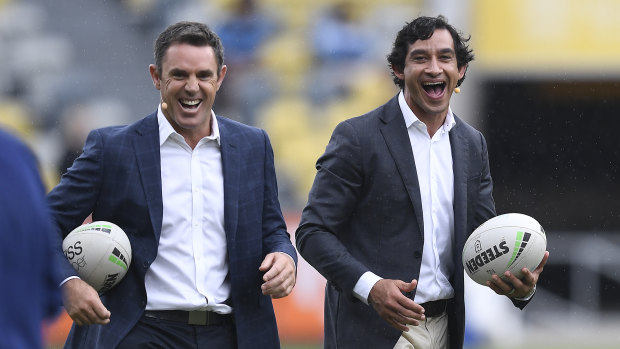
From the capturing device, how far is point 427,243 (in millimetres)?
5090

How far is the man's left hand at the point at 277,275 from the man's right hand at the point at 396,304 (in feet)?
1.16

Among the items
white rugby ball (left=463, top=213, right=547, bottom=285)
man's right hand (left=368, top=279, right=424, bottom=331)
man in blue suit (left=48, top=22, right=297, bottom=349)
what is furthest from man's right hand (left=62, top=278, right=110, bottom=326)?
white rugby ball (left=463, top=213, right=547, bottom=285)

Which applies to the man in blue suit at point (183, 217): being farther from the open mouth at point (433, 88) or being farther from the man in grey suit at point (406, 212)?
the open mouth at point (433, 88)

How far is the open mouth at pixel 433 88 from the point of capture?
17.2 ft

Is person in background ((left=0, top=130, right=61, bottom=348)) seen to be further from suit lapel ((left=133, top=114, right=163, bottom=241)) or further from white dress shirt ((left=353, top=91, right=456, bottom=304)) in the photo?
white dress shirt ((left=353, top=91, right=456, bottom=304))

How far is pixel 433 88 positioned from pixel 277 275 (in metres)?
1.17

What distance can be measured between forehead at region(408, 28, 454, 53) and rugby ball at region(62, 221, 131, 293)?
5.17ft

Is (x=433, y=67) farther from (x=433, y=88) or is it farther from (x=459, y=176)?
(x=459, y=176)

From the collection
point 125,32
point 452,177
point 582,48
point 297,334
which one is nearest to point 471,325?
point 297,334

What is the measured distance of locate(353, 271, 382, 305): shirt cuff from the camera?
4.91 metres

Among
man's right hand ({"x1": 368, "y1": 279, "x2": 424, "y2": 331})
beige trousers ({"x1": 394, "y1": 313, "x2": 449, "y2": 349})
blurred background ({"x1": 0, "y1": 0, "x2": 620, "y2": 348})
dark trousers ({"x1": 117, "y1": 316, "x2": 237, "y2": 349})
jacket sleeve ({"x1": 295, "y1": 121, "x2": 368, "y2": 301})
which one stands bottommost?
blurred background ({"x1": 0, "y1": 0, "x2": 620, "y2": 348})

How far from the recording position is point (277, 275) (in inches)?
A: 189

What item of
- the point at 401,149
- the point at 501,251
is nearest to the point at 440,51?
the point at 401,149

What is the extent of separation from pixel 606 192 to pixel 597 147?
0.76 metres
